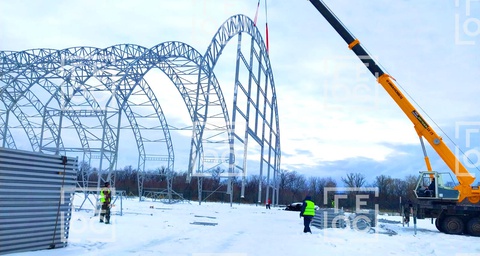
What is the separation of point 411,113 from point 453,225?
221 inches

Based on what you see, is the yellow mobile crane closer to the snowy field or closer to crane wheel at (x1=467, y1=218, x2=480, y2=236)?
crane wheel at (x1=467, y1=218, x2=480, y2=236)

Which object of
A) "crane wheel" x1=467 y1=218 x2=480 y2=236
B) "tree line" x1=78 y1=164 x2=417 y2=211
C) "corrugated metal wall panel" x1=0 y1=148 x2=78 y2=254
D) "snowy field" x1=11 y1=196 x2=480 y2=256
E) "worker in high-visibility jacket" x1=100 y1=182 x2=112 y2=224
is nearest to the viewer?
"corrugated metal wall panel" x1=0 y1=148 x2=78 y2=254

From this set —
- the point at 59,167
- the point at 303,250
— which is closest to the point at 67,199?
the point at 59,167

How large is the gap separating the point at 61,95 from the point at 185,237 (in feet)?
58.7

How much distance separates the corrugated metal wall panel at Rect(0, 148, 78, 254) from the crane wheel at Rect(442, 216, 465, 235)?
17.3 metres

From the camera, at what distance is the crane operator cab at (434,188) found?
20.8 meters

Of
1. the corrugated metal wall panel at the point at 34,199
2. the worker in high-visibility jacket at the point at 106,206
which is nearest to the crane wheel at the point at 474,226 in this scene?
the worker in high-visibility jacket at the point at 106,206

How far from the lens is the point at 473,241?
17.5 m

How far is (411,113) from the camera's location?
20922 millimetres

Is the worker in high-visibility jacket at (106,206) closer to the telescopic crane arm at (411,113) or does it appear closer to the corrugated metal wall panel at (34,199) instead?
the corrugated metal wall panel at (34,199)

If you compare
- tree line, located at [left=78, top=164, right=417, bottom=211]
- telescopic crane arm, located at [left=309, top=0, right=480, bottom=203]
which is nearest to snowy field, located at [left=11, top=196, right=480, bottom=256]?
telescopic crane arm, located at [left=309, top=0, right=480, bottom=203]

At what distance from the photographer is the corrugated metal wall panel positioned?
9391 millimetres

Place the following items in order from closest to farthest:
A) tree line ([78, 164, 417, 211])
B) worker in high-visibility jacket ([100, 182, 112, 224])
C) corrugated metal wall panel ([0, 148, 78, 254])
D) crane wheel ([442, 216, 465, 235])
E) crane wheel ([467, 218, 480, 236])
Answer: corrugated metal wall panel ([0, 148, 78, 254])
worker in high-visibility jacket ([100, 182, 112, 224])
crane wheel ([467, 218, 480, 236])
crane wheel ([442, 216, 465, 235])
tree line ([78, 164, 417, 211])

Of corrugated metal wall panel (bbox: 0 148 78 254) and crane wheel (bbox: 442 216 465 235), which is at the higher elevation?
corrugated metal wall panel (bbox: 0 148 78 254)
